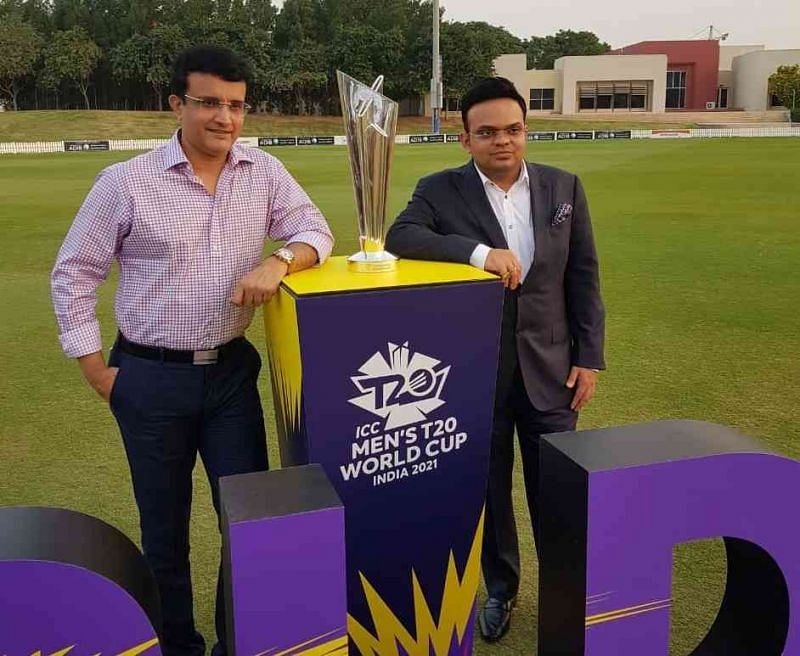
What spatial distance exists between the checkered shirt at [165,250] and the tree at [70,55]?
57762 millimetres

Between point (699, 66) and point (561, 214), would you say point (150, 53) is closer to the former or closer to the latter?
point (699, 66)

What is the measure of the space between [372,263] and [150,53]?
190 feet

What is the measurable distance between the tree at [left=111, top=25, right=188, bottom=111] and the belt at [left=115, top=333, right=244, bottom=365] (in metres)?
56.0

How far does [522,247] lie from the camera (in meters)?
2.49

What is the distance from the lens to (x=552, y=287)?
2508 mm

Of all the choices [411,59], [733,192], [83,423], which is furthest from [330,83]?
[83,423]

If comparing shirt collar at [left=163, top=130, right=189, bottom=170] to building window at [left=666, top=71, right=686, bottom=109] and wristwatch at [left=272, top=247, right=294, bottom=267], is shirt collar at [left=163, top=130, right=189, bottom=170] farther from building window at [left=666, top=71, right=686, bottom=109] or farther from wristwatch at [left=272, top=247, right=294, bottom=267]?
building window at [left=666, top=71, right=686, bottom=109]

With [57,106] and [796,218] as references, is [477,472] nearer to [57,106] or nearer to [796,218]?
[796,218]

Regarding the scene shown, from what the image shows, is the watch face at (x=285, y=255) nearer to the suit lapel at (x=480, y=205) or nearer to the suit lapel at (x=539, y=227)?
the suit lapel at (x=480, y=205)

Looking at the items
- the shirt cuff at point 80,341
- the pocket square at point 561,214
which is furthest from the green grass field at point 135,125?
the pocket square at point 561,214

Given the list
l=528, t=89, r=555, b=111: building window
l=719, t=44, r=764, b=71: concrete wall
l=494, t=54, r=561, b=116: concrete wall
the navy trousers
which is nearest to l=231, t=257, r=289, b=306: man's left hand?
the navy trousers

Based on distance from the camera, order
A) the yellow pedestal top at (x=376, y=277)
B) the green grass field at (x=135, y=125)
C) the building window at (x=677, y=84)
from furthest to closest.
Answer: the building window at (x=677, y=84) → the green grass field at (x=135, y=125) → the yellow pedestal top at (x=376, y=277)

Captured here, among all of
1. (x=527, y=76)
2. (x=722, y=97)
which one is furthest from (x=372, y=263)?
(x=722, y=97)

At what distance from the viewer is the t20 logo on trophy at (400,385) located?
200 cm
